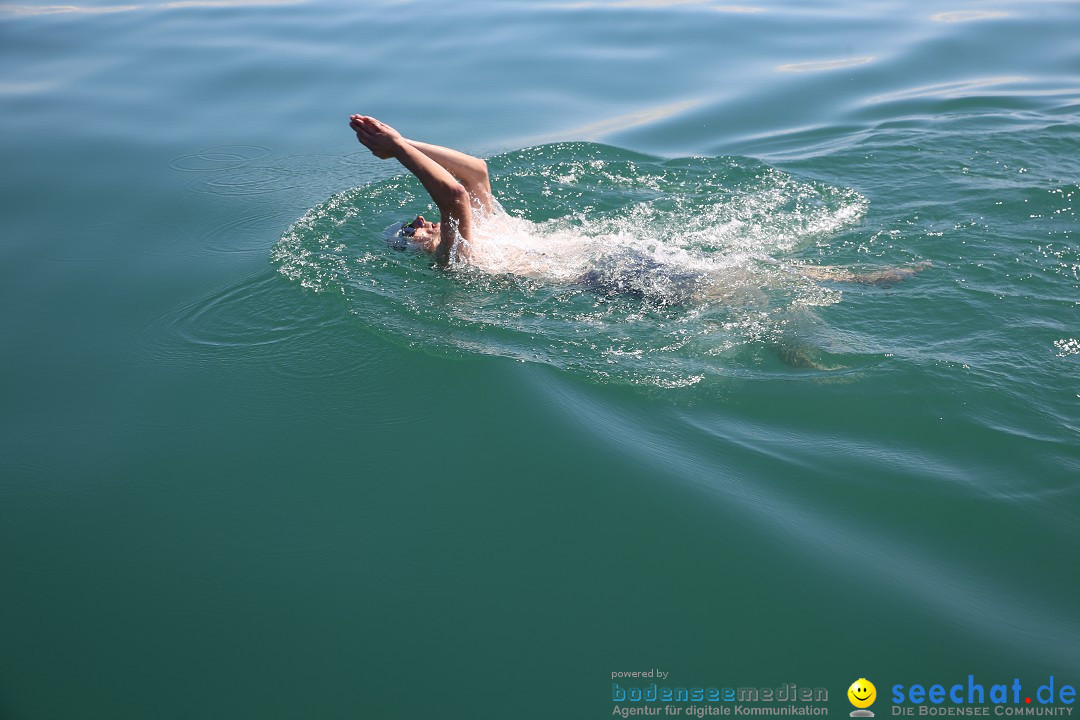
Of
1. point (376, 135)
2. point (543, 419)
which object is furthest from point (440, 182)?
point (543, 419)

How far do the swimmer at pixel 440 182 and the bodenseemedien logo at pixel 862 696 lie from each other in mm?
3655

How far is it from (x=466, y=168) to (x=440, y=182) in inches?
27.8

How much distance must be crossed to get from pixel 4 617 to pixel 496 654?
2.11 m

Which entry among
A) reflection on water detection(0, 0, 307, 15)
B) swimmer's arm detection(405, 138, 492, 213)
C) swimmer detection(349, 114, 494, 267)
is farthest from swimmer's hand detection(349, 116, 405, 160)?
reflection on water detection(0, 0, 307, 15)

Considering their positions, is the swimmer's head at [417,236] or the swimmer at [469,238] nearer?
the swimmer at [469,238]

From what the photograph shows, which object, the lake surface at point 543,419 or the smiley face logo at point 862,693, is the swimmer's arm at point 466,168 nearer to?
the lake surface at point 543,419

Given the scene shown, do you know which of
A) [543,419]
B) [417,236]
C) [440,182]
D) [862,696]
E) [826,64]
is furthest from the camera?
[826,64]

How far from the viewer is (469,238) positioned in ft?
17.9

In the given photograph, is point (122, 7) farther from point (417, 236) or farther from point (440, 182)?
point (440, 182)

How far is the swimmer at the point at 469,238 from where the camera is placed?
5.15m

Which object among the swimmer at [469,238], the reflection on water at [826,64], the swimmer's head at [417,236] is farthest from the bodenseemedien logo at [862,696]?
the reflection on water at [826,64]

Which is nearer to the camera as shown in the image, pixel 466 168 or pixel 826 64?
pixel 466 168

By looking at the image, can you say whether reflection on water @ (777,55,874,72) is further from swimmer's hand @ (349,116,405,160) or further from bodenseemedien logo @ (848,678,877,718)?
bodenseemedien logo @ (848,678,877,718)

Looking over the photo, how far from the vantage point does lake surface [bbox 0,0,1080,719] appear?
3.05 m
